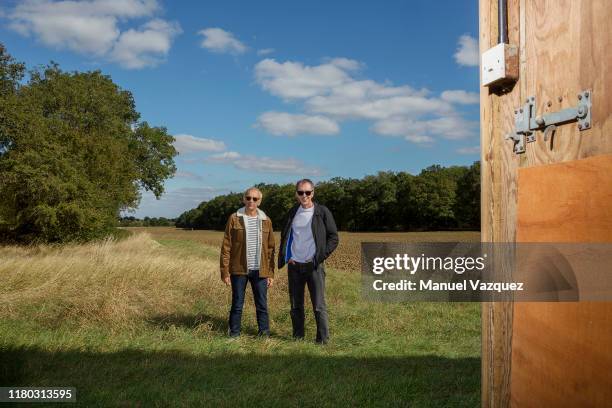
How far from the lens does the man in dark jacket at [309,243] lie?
652 cm

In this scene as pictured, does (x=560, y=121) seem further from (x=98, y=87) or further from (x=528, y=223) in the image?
(x=98, y=87)

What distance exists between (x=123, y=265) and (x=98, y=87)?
29646mm

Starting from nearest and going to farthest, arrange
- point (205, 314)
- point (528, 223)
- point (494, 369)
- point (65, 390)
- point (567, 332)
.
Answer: point (567, 332) < point (528, 223) < point (494, 369) < point (65, 390) < point (205, 314)

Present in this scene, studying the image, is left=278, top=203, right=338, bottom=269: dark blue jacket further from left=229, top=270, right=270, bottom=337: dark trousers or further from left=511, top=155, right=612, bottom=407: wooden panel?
left=511, top=155, right=612, bottom=407: wooden panel

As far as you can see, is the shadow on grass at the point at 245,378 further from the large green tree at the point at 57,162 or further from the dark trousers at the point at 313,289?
the large green tree at the point at 57,162

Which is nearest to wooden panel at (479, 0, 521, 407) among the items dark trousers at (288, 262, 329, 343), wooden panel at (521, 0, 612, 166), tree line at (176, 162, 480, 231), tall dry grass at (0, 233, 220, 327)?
wooden panel at (521, 0, 612, 166)

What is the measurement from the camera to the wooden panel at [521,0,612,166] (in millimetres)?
2451

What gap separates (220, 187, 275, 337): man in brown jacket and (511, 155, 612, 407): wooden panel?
4.27m

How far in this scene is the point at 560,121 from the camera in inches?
105

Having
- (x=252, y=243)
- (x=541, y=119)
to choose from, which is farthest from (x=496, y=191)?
(x=252, y=243)

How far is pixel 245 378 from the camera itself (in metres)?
5.20

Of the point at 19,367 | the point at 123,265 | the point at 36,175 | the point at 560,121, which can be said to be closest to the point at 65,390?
the point at 19,367

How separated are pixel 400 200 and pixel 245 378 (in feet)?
210

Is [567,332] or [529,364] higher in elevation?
[567,332]
